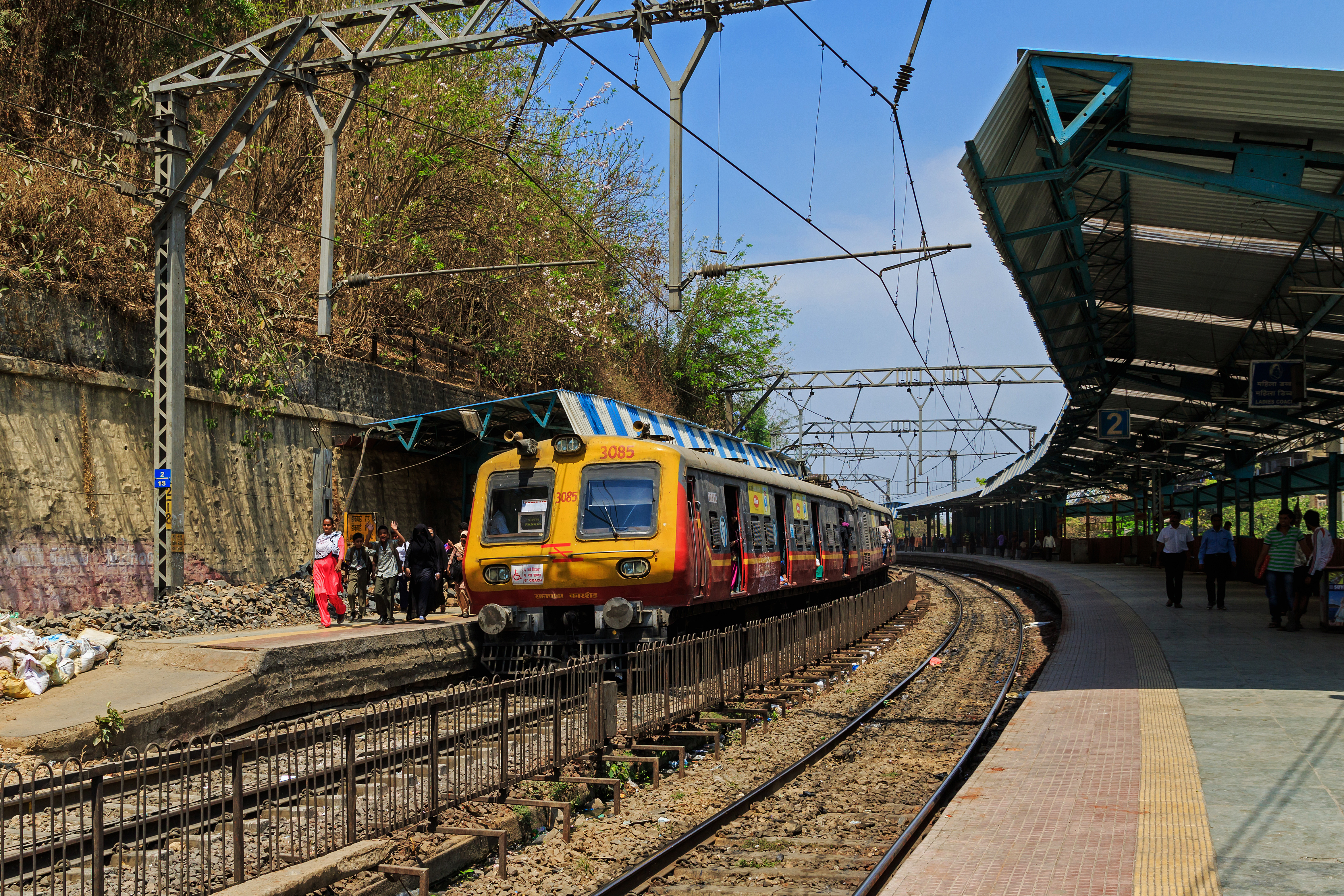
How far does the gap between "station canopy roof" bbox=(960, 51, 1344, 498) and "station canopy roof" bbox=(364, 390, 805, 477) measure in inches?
228

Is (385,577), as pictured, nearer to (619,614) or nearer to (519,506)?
(519,506)

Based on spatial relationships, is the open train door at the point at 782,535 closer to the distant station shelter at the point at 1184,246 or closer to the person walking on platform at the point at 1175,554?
the distant station shelter at the point at 1184,246

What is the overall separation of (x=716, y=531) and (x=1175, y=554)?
10227 mm

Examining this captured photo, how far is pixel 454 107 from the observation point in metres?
23.7

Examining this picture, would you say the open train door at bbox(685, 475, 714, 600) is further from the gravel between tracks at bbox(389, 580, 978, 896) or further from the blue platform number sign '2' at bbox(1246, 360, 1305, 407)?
the blue platform number sign '2' at bbox(1246, 360, 1305, 407)

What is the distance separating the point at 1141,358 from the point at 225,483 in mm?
18651

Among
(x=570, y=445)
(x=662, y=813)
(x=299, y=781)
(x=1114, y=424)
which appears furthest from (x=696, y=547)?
(x=1114, y=424)

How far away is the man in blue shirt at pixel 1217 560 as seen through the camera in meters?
19.0

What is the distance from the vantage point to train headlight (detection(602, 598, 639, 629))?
40.1ft

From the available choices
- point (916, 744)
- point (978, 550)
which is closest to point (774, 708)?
point (916, 744)

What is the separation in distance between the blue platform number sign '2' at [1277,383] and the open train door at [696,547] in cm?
1023

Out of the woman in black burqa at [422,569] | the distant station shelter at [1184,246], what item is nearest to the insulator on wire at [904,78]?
the distant station shelter at [1184,246]

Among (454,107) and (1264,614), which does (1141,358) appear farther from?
(454,107)

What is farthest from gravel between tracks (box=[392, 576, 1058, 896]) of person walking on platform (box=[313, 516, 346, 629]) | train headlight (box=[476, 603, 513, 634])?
person walking on platform (box=[313, 516, 346, 629])
